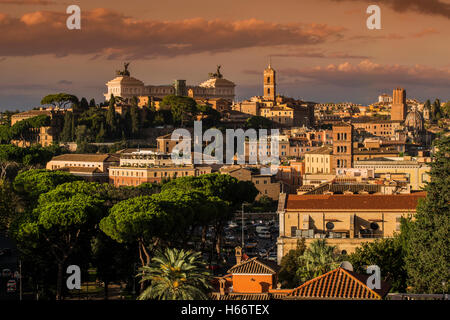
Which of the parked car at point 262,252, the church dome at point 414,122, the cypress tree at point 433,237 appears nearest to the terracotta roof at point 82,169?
the parked car at point 262,252

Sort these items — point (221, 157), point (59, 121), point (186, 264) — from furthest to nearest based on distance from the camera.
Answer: point (59, 121) < point (221, 157) < point (186, 264)

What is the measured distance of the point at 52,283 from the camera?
3759 cm

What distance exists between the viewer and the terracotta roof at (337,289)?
22.9m

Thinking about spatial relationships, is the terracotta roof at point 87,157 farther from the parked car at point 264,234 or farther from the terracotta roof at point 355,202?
the terracotta roof at point 355,202

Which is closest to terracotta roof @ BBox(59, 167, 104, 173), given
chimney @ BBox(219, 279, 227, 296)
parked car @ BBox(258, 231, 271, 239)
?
parked car @ BBox(258, 231, 271, 239)

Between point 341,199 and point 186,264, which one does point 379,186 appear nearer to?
point 341,199

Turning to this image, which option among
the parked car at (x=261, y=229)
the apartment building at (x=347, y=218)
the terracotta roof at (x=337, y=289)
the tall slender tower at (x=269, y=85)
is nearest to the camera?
the terracotta roof at (x=337, y=289)

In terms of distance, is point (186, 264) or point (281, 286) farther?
point (281, 286)

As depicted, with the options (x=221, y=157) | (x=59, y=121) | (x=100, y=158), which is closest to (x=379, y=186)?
(x=100, y=158)

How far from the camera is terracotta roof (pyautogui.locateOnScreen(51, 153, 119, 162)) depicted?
97.0 metres

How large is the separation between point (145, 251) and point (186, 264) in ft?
32.3

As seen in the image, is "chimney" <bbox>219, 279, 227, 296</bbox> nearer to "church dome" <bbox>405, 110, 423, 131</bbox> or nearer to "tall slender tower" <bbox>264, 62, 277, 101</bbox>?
"church dome" <bbox>405, 110, 423, 131</bbox>

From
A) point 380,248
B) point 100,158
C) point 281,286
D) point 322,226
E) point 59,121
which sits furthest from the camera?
point 59,121

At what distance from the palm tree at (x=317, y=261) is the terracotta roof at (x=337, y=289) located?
6.08m
